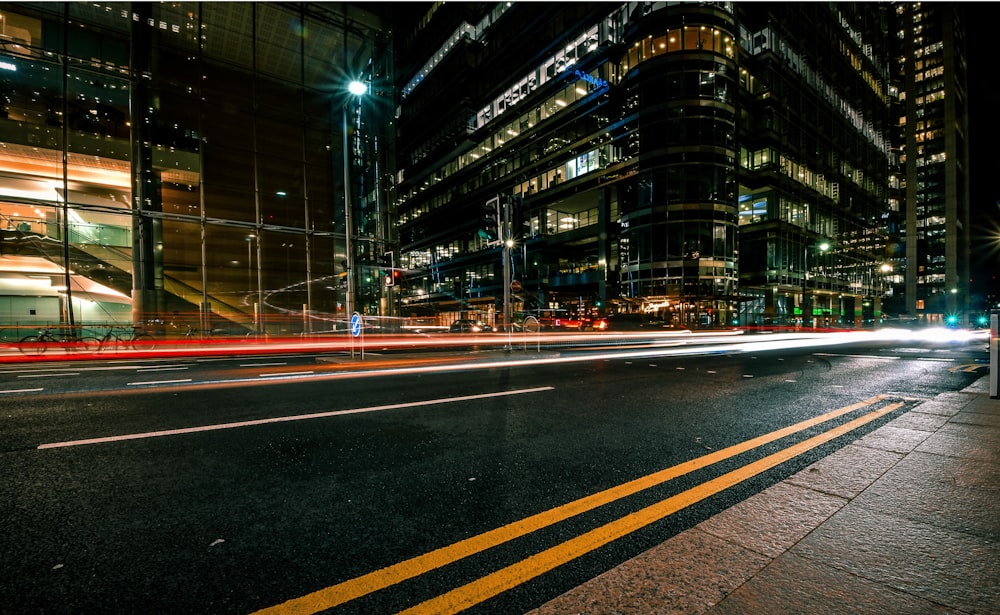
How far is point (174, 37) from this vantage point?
21.2 meters

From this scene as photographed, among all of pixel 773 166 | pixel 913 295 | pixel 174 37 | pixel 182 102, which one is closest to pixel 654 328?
pixel 773 166

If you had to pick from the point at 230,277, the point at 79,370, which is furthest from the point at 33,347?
the point at 79,370

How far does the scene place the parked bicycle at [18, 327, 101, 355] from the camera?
14094mm

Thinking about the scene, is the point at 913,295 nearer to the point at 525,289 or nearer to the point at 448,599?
the point at 525,289

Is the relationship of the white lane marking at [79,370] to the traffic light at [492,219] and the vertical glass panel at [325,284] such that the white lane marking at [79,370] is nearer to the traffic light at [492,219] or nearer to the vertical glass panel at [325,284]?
the traffic light at [492,219]

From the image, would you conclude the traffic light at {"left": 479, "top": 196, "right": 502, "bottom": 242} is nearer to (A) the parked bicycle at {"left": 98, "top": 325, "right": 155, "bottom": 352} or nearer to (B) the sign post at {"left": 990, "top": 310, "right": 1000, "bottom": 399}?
(B) the sign post at {"left": 990, "top": 310, "right": 1000, "bottom": 399}

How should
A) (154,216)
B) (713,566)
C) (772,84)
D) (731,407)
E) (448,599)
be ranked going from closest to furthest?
(448,599) → (713,566) → (731,407) → (154,216) → (772,84)

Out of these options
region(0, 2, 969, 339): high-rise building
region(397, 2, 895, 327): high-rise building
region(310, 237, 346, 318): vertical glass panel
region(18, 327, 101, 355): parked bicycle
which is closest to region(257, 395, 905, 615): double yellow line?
region(0, 2, 969, 339): high-rise building

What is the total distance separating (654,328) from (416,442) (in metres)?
28.5

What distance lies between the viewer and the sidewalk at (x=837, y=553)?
5.48 ft

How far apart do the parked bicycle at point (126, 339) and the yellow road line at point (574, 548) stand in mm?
20005

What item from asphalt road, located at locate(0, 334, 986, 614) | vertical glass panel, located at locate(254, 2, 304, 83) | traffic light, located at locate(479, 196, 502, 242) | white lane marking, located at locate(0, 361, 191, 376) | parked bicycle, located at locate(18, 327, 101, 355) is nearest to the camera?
asphalt road, located at locate(0, 334, 986, 614)

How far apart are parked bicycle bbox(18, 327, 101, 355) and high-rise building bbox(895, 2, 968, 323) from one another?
356 feet

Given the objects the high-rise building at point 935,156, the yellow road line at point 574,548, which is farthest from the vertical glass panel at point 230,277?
the high-rise building at point 935,156
